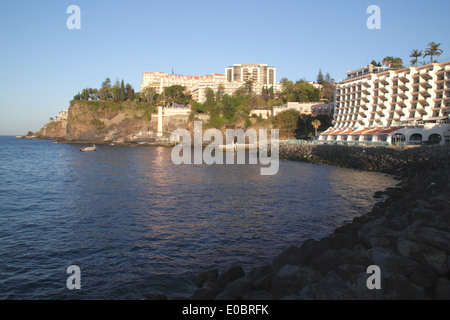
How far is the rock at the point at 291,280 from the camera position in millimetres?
6949

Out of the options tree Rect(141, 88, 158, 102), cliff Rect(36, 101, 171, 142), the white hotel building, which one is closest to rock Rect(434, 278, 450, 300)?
the white hotel building

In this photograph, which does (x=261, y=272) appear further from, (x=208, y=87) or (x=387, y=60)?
(x=208, y=87)

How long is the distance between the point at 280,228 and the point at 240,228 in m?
1.97

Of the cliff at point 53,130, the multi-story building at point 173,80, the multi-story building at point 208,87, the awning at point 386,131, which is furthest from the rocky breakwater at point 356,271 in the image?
the cliff at point 53,130

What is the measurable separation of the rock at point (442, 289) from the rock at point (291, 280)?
2.29 meters

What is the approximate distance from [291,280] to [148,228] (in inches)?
383

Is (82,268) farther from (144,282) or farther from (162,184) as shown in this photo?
(162,184)

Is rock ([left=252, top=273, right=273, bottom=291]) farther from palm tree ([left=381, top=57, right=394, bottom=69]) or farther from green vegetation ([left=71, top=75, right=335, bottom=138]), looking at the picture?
palm tree ([left=381, top=57, right=394, bottom=69])

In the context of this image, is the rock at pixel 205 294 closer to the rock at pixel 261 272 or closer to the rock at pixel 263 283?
the rock at pixel 263 283

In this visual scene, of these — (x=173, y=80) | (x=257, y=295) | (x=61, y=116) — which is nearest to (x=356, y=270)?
(x=257, y=295)

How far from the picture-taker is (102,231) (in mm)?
14695

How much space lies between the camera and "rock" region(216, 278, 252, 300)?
713 cm

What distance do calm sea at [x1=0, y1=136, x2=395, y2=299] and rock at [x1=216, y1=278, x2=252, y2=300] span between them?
199 centimetres
